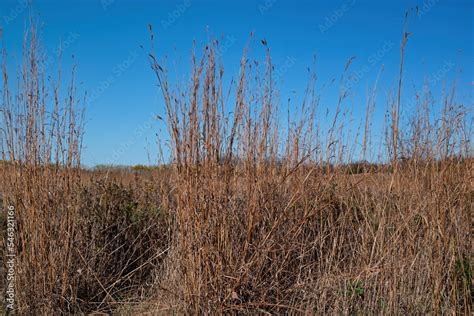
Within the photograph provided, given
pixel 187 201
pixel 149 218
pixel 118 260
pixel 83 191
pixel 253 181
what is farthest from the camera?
pixel 149 218

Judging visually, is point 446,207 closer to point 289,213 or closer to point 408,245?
point 408,245

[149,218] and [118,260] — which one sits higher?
[149,218]

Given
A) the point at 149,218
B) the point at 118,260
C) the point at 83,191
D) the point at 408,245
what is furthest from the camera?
the point at 149,218

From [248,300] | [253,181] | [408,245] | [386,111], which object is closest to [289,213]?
[253,181]

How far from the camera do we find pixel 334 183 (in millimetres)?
3467

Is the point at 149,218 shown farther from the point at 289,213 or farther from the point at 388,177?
the point at 388,177

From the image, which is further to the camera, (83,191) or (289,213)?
(83,191)

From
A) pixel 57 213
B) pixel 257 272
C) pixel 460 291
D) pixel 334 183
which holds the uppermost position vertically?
pixel 334 183

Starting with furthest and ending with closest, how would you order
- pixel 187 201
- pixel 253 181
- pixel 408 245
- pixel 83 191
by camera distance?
pixel 83 191 < pixel 408 245 < pixel 253 181 < pixel 187 201

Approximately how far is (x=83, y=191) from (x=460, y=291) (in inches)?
115

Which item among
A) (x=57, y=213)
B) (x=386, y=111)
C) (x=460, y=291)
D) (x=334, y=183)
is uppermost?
(x=386, y=111)

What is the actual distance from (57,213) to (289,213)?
5.37 ft

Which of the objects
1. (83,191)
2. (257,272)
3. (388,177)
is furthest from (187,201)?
(388,177)

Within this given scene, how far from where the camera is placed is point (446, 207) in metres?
2.49
